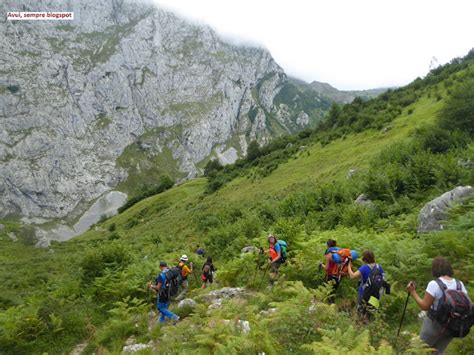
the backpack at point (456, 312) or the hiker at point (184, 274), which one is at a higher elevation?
the backpack at point (456, 312)

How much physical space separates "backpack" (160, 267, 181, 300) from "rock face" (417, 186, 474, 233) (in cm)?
890

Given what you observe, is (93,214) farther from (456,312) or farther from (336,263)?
(456,312)

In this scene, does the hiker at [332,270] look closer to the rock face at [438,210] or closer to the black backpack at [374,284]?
the black backpack at [374,284]

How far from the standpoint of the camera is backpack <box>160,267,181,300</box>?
11.4 m

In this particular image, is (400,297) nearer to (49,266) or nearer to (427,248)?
(427,248)

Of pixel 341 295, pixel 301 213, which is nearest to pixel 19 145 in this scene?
pixel 301 213

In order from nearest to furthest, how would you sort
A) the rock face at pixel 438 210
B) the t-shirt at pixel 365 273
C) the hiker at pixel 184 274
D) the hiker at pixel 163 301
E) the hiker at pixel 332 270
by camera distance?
the t-shirt at pixel 365 273 < the hiker at pixel 332 270 < the hiker at pixel 163 301 < the rock face at pixel 438 210 < the hiker at pixel 184 274

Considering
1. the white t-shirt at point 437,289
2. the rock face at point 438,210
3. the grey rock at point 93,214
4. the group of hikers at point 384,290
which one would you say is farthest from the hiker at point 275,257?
the grey rock at point 93,214

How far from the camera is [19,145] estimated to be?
169 metres

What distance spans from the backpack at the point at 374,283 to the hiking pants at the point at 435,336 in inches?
73.1

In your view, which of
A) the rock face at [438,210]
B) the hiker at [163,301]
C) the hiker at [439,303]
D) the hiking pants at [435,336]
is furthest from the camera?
the rock face at [438,210]

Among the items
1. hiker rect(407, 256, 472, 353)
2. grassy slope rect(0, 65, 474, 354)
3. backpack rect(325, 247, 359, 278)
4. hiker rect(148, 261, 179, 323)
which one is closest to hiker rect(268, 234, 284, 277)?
backpack rect(325, 247, 359, 278)

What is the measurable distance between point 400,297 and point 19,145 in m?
195

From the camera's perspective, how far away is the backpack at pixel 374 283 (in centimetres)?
772
